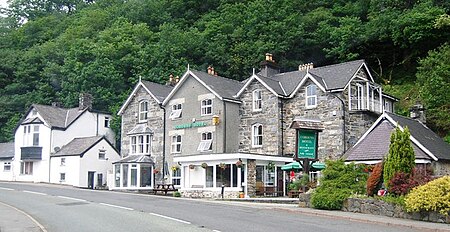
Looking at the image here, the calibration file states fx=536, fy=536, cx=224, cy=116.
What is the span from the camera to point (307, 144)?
1024 inches

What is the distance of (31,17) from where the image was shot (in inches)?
3873

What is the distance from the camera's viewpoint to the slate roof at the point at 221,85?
40656mm

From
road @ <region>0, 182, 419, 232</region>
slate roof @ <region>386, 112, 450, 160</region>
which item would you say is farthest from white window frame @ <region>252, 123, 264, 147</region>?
road @ <region>0, 182, 419, 232</region>

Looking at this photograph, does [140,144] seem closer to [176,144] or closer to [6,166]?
[176,144]

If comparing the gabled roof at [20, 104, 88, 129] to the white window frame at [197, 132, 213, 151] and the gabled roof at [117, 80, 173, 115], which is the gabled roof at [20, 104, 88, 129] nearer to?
the gabled roof at [117, 80, 173, 115]

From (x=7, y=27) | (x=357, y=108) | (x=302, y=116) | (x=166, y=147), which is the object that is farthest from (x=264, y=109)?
(x=7, y=27)

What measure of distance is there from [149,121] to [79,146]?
907cm

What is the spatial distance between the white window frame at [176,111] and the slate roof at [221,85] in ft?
10.4

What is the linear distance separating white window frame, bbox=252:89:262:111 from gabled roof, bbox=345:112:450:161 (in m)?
10.7

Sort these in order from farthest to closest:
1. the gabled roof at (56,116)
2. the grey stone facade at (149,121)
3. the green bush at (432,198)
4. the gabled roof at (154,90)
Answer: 1. the gabled roof at (56,116)
2. the gabled roof at (154,90)
3. the grey stone facade at (149,121)
4. the green bush at (432,198)

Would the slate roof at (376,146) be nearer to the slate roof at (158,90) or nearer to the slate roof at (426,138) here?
the slate roof at (426,138)

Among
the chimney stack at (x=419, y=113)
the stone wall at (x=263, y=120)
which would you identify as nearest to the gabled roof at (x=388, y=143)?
the chimney stack at (x=419, y=113)

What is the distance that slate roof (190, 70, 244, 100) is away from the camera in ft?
133

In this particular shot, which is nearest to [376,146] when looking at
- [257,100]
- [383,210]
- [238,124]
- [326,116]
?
[326,116]
